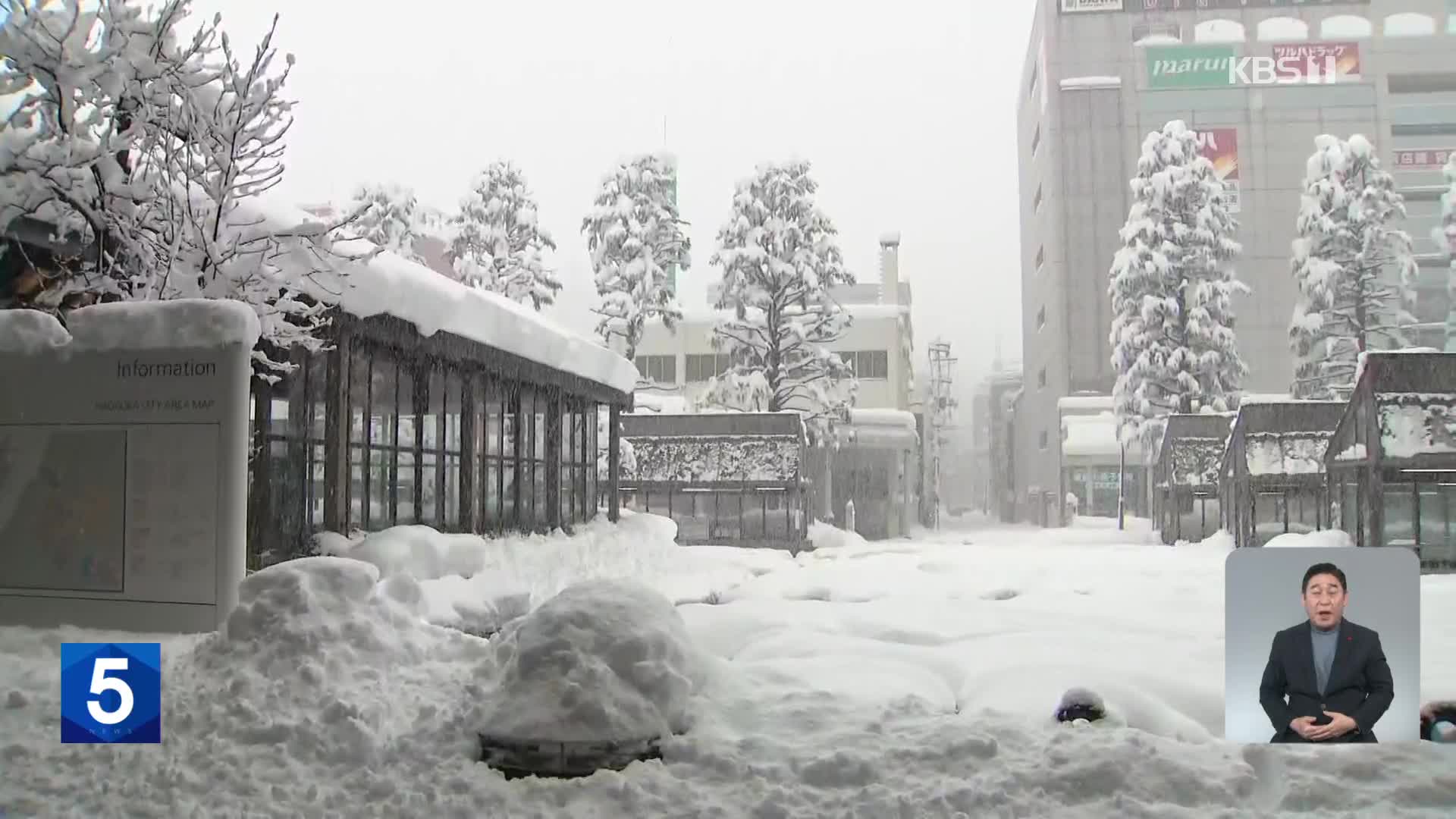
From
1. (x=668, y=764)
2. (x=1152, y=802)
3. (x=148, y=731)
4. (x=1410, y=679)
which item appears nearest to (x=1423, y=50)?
(x=1410, y=679)

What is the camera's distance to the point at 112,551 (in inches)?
204

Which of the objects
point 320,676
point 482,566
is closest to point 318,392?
point 482,566

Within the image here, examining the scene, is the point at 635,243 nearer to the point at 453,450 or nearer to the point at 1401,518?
the point at 453,450

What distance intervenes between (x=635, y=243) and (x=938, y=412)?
652cm

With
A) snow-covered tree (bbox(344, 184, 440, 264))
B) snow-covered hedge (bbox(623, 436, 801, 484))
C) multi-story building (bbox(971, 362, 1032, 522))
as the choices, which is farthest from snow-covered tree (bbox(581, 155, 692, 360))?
multi-story building (bbox(971, 362, 1032, 522))

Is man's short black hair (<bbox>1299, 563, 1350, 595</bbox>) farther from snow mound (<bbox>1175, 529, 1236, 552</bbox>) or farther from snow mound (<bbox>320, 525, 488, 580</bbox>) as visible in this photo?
snow mound (<bbox>1175, 529, 1236, 552</bbox>)

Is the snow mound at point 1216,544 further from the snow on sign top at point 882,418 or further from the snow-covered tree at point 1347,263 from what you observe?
the snow on sign top at point 882,418

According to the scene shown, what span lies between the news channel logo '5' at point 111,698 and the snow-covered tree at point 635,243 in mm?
8609

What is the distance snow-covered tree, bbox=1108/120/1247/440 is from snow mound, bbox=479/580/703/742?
1259 cm

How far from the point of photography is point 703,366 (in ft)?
57.3

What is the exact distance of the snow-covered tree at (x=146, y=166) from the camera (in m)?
6.79

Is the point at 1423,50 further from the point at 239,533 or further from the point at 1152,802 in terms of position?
the point at 239,533

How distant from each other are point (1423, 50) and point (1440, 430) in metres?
Answer: 2.66

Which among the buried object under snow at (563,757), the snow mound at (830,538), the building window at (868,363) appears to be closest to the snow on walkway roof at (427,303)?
the buried object under snow at (563,757)
